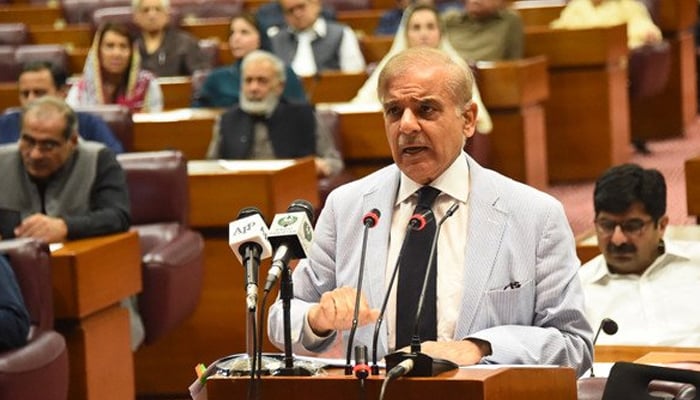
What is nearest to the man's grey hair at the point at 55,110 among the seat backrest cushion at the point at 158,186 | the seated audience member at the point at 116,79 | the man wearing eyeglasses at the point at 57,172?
the man wearing eyeglasses at the point at 57,172

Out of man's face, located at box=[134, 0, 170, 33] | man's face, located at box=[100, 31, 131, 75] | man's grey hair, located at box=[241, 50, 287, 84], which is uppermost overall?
man's face, located at box=[134, 0, 170, 33]

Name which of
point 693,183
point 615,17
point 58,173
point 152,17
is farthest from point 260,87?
point 615,17

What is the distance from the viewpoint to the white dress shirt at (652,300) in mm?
3990

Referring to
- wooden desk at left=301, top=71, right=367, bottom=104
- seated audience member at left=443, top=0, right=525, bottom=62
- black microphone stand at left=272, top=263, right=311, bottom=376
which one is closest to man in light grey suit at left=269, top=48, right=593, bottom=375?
black microphone stand at left=272, top=263, right=311, bottom=376

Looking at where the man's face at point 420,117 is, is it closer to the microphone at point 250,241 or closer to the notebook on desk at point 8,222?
the microphone at point 250,241

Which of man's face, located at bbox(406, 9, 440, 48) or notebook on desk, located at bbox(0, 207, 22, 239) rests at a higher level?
man's face, located at bbox(406, 9, 440, 48)

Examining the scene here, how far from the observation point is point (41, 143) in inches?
193

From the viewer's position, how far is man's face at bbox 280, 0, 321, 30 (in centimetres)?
807

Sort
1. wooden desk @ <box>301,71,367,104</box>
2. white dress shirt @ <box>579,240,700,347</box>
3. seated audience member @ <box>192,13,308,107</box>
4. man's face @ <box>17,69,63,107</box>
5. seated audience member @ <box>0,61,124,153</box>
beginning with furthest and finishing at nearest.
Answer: wooden desk @ <box>301,71,367,104</box>
seated audience member @ <box>192,13,308,107</box>
man's face @ <box>17,69,63,107</box>
seated audience member @ <box>0,61,124,153</box>
white dress shirt @ <box>579,240,700,347</box>

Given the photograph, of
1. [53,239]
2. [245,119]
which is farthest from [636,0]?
[53,239]

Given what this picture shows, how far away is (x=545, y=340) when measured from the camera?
252 cm

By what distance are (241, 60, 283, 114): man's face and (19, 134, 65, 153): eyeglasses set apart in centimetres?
162

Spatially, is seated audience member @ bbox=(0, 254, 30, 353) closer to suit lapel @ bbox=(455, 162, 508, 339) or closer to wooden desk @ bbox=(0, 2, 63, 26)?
suit lapel @ bbox=(455, 162, 508, 339)

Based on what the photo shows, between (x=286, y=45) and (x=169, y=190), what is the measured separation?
2981 millimetres
